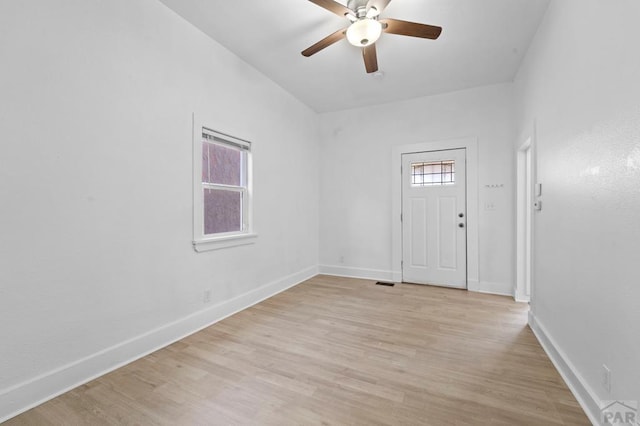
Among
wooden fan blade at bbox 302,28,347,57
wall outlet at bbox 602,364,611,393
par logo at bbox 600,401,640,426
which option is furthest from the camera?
wooden fan blade at bbox 302,28,347,57

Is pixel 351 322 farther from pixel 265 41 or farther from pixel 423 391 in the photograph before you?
pixel 265 41

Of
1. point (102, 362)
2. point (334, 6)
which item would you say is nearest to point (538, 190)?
point (334, 6)

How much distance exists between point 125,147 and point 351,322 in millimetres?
2543

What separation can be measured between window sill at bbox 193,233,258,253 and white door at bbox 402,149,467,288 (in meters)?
2.42

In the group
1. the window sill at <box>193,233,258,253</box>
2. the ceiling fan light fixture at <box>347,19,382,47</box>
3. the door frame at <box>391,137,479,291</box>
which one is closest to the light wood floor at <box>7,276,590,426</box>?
the window sill at <box>193,233,258,253</box>

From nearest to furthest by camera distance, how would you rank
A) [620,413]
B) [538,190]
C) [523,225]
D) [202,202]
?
[620,413]
[538,190]
[202,202]
[523,225]

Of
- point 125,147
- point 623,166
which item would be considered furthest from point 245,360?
point 623,166

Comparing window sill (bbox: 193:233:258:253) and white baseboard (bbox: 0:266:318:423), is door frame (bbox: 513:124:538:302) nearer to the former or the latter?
window sill (bbox: 193:233:258:253)

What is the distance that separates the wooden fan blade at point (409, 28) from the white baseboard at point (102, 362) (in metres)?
3.00

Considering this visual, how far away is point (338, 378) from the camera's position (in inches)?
76.2

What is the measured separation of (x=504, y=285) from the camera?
3.82m

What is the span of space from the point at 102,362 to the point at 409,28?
3357 mm

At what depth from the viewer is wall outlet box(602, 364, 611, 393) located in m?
1.42

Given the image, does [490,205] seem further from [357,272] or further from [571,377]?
[571,377]
